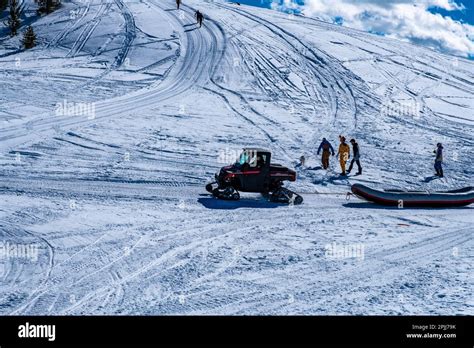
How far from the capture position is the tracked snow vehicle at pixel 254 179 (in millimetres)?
16531

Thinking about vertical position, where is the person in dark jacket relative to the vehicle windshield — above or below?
above

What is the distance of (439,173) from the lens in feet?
71.6

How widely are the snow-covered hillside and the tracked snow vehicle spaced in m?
0.37

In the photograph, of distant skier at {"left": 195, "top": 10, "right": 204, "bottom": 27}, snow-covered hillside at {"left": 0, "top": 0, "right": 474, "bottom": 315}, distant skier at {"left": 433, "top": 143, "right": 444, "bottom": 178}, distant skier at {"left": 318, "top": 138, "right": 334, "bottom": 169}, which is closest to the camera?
snow-covered hillside at {"left": 0, "top": 0, "right": 474, "bottom": 315}

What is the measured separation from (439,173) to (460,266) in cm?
997

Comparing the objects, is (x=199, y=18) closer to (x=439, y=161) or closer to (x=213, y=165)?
(x=213, y=165)

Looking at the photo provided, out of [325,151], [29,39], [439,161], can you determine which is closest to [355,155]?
[325,151]

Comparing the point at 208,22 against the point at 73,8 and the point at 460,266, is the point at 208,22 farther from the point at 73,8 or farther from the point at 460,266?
the point at 460,266

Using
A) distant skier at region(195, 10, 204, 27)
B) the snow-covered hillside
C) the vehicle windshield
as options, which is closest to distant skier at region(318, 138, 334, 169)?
the snow-covered hillside

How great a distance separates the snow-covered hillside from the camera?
35.4 ft

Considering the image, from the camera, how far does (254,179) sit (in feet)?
54.6

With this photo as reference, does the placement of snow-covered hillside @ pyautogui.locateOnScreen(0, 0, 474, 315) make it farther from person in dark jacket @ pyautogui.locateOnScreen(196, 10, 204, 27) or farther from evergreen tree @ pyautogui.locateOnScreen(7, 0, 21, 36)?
evergreen tree @ pyautogui.locateOnScreen(7, 0, 21, 36)

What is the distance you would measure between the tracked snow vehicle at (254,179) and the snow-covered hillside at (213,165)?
37 cm

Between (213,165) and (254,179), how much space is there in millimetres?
4065
